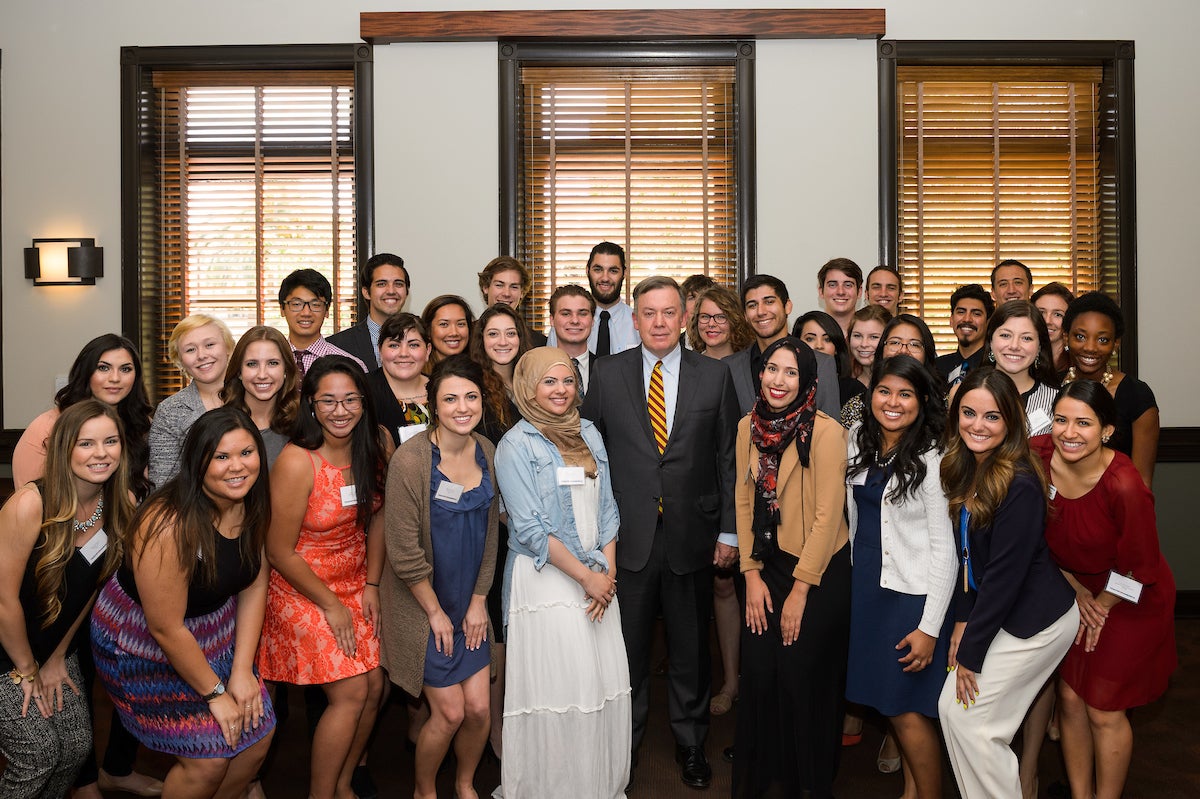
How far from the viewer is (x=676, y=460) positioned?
3236mm

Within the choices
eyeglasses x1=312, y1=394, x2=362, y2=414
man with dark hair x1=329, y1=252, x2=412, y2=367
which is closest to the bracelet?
eyeglasses x1=312, y1=394, x2=362, y2=414

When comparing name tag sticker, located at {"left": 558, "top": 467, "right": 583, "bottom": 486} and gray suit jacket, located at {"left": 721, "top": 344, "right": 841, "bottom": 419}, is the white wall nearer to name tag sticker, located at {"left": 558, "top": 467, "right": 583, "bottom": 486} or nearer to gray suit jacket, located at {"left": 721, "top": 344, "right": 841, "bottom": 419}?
gray suit jacket, located at {"left": 721, "top": 344, "right": 841, "bottom": 419}

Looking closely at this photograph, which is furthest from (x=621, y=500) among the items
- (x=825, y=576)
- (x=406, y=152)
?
(x=406, y=152)

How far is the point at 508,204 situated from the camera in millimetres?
5414

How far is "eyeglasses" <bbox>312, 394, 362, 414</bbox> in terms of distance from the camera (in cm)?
291

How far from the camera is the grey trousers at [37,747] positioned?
8.32 ft

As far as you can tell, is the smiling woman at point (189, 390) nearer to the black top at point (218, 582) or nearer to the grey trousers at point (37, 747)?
the black top at point (218, 582)

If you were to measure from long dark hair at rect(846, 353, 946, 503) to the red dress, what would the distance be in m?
0.46

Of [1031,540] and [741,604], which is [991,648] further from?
[741,604]

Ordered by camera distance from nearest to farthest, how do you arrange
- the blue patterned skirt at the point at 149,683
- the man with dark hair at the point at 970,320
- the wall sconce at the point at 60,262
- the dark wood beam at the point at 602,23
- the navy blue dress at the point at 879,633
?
1. the blue patterned skirt at the point at 149,683
2. the navy blue dress at the point at 879,633
3. the man with dark hair at the point at 970,320
4. the dark wood beam at the point at 602,23
5. the wall sconce at the point at 60,262

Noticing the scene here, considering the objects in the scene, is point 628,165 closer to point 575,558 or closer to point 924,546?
point 575,558

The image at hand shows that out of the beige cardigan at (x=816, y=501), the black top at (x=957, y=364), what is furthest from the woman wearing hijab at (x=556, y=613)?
the black top at (x=957, y=364)

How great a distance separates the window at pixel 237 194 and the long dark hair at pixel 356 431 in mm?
2744

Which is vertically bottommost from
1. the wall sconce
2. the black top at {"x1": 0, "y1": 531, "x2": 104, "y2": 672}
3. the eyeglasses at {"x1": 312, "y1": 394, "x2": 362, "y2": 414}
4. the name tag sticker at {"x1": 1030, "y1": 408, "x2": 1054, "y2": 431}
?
the black top at {"x1": 0, "y1": 531, "x2": 104, "y2": 672}
